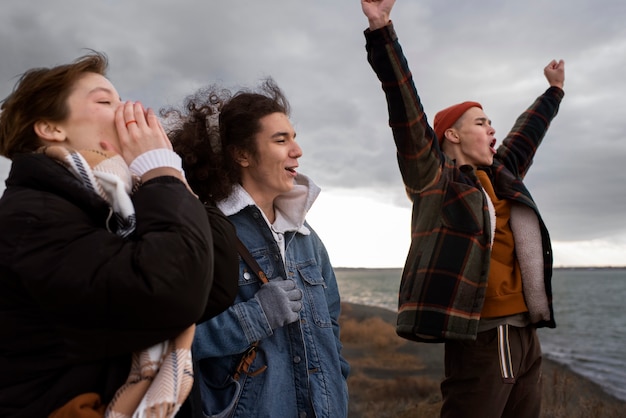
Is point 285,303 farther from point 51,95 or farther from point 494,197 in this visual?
point 494,197

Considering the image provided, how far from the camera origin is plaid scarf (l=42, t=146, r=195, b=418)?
1.42 m

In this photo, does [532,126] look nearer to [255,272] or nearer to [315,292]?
[315,292]

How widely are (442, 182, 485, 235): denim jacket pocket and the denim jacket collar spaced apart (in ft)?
2.67

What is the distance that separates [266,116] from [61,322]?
187 cm

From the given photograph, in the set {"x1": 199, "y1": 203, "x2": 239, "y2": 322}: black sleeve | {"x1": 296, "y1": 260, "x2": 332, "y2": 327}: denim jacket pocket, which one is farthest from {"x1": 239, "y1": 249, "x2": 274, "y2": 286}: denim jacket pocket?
{"x1": 199, "y1": 203, "x2": 239, "y2": 322}: black sleeve

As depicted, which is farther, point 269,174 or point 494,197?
point 494,197

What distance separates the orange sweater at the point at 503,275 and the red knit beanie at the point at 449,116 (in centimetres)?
60

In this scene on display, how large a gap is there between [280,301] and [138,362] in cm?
94

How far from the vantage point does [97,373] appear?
145 cm

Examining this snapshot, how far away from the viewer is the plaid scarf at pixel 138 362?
1421 millimetres

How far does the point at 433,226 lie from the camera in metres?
3.25

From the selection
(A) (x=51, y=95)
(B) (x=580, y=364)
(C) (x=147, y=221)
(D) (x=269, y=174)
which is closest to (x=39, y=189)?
(C) (x=147, y=221)

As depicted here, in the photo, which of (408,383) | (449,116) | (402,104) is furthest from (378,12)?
(408,383)

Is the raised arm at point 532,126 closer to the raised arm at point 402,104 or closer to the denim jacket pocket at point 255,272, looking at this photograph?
the raised arm at point 402,104
